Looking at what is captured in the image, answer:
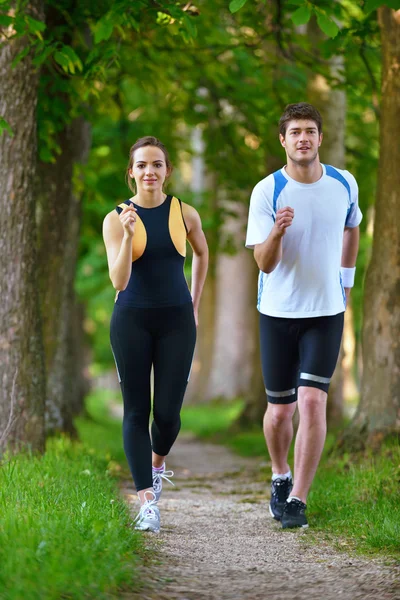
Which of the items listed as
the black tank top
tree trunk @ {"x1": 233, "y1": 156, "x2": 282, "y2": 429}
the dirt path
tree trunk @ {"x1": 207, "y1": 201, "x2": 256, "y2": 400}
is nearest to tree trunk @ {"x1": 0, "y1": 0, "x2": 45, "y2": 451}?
the dirt path

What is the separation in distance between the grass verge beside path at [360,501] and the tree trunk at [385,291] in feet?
0.94

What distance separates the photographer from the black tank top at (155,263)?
17.1 ft

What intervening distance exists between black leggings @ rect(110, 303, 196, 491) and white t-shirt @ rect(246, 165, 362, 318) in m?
0.63

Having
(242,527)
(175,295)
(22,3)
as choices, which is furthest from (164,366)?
(22,3)

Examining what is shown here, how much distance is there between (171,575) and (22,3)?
15.0ft

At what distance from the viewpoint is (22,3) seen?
22.6 ft

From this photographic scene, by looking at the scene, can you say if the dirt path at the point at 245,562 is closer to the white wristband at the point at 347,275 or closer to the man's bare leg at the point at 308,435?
the man's bare leg at the point at 308,435

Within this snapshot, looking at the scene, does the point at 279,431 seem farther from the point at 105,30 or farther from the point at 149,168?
the point at 105,30

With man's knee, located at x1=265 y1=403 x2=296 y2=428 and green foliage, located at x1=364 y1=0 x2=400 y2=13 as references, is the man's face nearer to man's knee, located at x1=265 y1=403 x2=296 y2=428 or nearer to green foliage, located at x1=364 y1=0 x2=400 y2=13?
green foliage, located at x1=364 y1=0 x2=400 y2=13

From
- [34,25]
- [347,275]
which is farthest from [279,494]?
[34,25]

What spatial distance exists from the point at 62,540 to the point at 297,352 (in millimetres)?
2295

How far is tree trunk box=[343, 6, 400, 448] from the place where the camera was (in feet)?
23.7

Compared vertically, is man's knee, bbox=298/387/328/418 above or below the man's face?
below

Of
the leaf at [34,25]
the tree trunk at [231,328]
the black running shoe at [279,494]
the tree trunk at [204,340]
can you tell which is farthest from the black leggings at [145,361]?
the tree trunk at [204,340]
